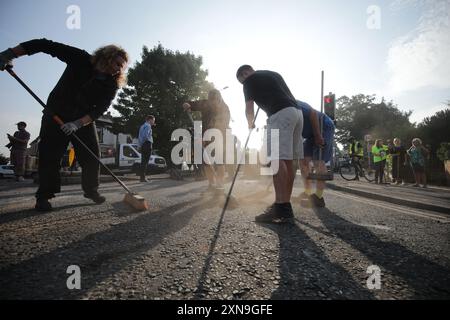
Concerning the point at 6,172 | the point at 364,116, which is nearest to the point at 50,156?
the point at 6,172

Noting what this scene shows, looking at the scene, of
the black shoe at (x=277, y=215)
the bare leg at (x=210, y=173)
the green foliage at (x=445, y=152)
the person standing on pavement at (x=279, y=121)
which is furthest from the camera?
the green foliage at (x=445, y=152)

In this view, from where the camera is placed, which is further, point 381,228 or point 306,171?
point 306,171

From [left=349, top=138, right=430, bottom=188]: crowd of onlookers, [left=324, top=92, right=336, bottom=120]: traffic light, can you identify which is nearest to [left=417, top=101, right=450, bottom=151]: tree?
[left=349, top=138, right=430, bottom=188]: crowd of onlookers

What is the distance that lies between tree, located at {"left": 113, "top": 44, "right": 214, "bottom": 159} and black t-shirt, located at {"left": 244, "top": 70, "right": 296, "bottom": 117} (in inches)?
931

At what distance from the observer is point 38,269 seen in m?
1.35

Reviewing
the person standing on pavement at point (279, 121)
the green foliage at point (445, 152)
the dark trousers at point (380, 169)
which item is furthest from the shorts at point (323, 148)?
the green foliage at point (445, 152)

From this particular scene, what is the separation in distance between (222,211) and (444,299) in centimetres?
224

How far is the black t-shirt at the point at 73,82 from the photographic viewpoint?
3.01 m

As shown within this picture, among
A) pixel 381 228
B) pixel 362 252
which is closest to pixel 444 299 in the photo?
pixel 362 252

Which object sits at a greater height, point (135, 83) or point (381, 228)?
point (135, 83)

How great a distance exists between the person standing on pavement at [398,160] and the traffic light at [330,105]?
3.13m

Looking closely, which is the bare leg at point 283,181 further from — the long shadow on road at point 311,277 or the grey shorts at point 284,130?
the long shadow on road at point 311,277

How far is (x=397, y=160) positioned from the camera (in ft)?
37.6
